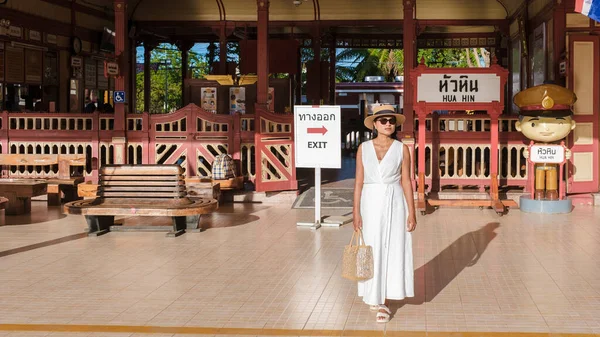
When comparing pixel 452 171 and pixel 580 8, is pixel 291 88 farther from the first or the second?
pixel 580 8

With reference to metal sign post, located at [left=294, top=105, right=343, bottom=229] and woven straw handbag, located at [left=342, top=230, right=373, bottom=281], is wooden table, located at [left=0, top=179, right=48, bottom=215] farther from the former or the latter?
woven straw handbag, located at [left=342, top=230, right=373, bottom=281]

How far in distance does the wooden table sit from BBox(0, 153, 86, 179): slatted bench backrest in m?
1.73

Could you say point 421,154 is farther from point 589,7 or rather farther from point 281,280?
point 589,7

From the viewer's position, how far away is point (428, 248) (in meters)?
10.3

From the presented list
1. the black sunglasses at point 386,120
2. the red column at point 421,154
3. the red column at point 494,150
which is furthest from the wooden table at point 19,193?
the black sunglasses at point 386,120

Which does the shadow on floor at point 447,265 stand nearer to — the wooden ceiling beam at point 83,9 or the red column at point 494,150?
the red column at point 494,150

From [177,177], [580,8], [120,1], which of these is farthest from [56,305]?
[120,1]

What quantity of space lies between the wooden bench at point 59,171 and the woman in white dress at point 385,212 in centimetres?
903

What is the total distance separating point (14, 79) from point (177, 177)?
27.5ft

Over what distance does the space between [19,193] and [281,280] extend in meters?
6.37

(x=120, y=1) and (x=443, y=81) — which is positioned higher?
(x=120, y=1)

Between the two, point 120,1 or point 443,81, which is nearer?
point 443,81

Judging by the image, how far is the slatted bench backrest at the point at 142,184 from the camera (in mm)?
11305

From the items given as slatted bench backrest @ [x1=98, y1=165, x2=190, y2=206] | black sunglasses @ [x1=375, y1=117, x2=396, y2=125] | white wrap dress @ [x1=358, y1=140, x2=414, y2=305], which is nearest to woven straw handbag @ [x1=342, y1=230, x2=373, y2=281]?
white wrap dress @ [x1=358, y1=140, x2=414, y2=305]
